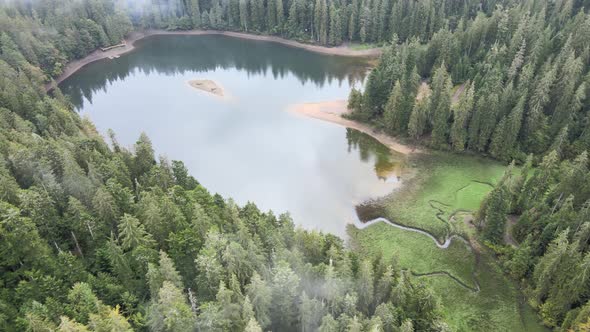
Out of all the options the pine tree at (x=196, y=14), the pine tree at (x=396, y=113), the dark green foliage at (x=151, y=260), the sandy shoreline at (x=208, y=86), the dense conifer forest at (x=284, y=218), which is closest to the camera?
the dark green foliage at (x=151, y=260)

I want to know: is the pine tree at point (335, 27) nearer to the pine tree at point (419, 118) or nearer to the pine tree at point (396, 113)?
the pine tree at point (396, 113)

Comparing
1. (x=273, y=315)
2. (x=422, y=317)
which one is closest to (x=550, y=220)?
(x=422, y=317)

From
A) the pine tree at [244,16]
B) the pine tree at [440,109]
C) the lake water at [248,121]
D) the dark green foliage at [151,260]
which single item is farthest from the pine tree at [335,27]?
the dark green foliage at [151,260]

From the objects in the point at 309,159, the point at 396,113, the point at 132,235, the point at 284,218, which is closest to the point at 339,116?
the point at 396,113

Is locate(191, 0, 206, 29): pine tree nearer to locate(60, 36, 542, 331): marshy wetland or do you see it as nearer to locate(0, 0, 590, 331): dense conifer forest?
locate(60, 36, 542, 331): marshy wetland

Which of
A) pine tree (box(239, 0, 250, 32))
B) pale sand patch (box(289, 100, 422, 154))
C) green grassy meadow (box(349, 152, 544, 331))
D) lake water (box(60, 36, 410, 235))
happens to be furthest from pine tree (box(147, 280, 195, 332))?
pine tree (box(239, 0, 250, 32))

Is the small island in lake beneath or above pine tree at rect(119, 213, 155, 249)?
beneath
